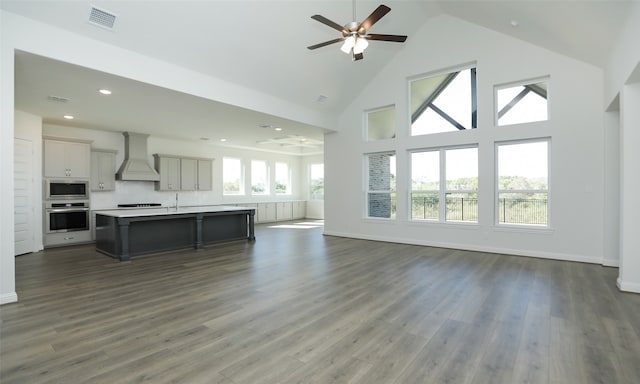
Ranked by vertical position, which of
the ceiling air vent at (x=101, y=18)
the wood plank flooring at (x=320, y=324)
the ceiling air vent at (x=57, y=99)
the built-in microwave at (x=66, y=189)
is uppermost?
the ceiling air vent at (x=101, y=18)

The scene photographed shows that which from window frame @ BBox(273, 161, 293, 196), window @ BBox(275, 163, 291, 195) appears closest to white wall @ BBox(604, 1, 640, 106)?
window frame @ BBox(273, 161, 293, 196)

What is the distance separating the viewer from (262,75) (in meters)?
5.69

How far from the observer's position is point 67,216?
6.84 meters

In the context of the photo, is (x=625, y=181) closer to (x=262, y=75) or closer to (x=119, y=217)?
(x=262, y=75)

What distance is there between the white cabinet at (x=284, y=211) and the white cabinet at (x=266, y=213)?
0.69ft

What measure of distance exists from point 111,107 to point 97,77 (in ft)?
5.31

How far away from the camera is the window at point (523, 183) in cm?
557

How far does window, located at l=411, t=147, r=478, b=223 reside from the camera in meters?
6.30

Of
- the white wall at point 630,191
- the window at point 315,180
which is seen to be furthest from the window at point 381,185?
the window at point 315,180

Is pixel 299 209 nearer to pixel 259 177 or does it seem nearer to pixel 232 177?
pixel 259 177

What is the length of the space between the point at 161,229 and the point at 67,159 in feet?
9.74

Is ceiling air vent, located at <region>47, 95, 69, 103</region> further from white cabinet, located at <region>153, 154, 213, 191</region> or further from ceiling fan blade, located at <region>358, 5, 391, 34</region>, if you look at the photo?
ceiling fan blade, located at <region>358, 5, 391, 34</region>

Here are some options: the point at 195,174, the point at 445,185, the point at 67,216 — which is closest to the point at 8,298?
the point at 67,216

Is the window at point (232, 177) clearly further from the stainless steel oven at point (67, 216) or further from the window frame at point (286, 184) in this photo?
the stainless steel oven at point (67, 216)
